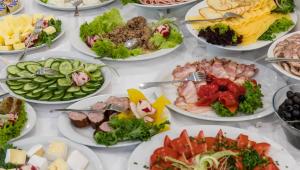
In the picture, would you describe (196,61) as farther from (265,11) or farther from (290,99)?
(290,99)

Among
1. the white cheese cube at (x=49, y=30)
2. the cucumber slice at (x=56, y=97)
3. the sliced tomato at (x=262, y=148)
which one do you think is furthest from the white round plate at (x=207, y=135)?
the white cheese cube at (x=49, y=30)

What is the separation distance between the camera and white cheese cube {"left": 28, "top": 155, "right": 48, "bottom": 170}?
57.8 inches

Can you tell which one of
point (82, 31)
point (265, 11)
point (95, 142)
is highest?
point (265, 11)

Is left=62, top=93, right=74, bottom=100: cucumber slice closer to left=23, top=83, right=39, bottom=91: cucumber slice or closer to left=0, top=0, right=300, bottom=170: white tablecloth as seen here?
left=0, top=0, right=300, bottom=170: white tablecloth

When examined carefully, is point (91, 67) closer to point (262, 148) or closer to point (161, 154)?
point (161, 154)

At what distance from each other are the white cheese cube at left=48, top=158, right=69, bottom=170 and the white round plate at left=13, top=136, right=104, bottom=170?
8 cm

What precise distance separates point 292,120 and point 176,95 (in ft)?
1.85

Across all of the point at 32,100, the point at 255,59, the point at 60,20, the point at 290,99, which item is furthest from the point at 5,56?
the point at 290,99

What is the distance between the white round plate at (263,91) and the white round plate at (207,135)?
0.09 m

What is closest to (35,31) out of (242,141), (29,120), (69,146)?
(29,120)

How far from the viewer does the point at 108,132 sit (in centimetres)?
158

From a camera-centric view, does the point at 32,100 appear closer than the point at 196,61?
Yes

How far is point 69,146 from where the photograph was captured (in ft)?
5.19

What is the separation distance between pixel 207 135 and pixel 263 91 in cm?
44
